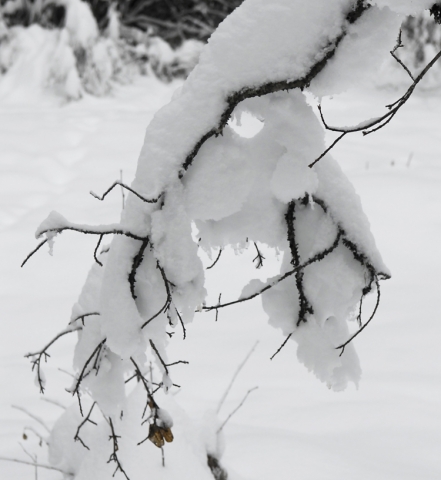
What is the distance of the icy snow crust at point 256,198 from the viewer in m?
0.93

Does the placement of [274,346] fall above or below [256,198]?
below

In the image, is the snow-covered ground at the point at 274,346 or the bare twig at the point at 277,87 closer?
the bare twig at the point at 277,87

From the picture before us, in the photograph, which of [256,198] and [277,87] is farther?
[256,198]

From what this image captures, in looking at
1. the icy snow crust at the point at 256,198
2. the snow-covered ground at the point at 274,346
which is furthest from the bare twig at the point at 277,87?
the snow-covered ground at the point at 274,346

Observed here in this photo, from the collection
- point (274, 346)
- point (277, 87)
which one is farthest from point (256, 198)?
point (274, 346)

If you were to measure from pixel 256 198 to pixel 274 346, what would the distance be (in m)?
1.62

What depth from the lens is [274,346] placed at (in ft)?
8.42

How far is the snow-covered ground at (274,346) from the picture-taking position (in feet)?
5.97

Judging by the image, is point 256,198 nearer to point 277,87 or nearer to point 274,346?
point 277,87

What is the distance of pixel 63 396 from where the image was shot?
90.1 inches

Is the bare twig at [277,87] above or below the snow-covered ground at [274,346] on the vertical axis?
above

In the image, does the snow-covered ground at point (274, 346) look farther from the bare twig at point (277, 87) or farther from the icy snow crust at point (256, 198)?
the bare twig at point (277, 87)

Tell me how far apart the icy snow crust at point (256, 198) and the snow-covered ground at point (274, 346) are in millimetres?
781

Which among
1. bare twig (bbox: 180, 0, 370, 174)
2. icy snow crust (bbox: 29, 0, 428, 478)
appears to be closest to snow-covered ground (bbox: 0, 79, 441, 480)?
icy snow crust (bbox: 29, 0, 428, 478)
